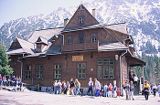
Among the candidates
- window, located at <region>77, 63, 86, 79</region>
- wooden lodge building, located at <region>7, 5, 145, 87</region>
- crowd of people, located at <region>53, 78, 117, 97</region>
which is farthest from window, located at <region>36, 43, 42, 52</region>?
crowd of people, located at <region>53, 78, 117, 97</region>

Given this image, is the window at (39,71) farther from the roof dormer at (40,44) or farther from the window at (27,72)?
the roof dormer at (40,44)

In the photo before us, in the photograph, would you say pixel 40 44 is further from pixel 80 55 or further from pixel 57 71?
pixel 80 55

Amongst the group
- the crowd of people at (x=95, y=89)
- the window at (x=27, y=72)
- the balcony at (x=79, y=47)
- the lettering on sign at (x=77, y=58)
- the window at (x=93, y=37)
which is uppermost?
the window at (x=93, y=37)

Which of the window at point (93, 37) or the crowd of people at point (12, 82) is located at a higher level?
the window at point (93, 37)

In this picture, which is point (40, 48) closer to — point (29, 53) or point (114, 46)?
point (29, 53)

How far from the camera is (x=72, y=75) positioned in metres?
35.2

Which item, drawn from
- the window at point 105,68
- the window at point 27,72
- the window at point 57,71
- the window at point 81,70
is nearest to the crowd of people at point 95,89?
the window at point 105,68

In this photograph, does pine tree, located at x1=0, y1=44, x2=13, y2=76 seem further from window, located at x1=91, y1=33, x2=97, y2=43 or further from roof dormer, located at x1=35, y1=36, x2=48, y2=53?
window, located at x1=91, y1=33, x2=97, y2=43

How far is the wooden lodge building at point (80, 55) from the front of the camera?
33.0 meters

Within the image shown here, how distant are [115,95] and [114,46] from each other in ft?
19.6

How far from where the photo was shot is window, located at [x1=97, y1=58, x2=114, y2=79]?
3284cm

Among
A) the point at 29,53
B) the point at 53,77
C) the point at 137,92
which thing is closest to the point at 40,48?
the point at 29,53

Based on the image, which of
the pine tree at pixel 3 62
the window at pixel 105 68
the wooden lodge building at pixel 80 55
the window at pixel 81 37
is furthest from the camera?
the pine tree at pixel 3 62

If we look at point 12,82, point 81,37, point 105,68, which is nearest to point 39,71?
point 12,82
